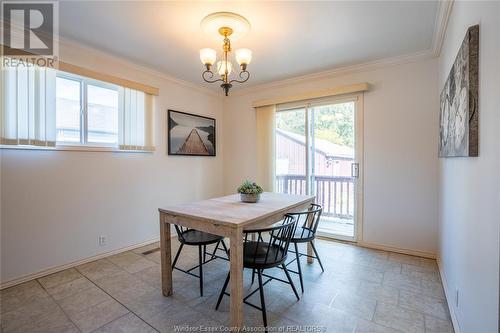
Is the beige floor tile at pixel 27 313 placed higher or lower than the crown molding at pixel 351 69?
lower

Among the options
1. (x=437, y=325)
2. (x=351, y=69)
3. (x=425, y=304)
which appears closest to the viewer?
(x=437, y=325)

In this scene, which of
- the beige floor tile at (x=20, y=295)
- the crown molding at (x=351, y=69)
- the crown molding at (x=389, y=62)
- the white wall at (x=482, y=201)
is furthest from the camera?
the crown molding at (x=351, y=69)

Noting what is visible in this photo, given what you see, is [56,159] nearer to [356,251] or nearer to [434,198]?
[356,251]

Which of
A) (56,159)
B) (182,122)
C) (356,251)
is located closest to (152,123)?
(182,122)

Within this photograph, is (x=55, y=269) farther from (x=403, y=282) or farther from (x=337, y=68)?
(x=337, y=68)

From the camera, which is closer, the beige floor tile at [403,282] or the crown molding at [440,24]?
the crown molding at [440,24]

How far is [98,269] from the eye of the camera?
2.67 m

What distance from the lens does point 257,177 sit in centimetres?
431

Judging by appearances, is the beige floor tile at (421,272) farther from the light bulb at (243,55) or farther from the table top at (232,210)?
the light bulb at (243,55)

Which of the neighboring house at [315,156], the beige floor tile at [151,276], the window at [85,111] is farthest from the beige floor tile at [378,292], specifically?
the window at [85,111]

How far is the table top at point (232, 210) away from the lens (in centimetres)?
178

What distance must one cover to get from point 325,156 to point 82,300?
3.33m

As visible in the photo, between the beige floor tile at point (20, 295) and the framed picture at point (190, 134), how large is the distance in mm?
2119

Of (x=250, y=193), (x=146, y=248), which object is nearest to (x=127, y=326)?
(x=250, y=193)
